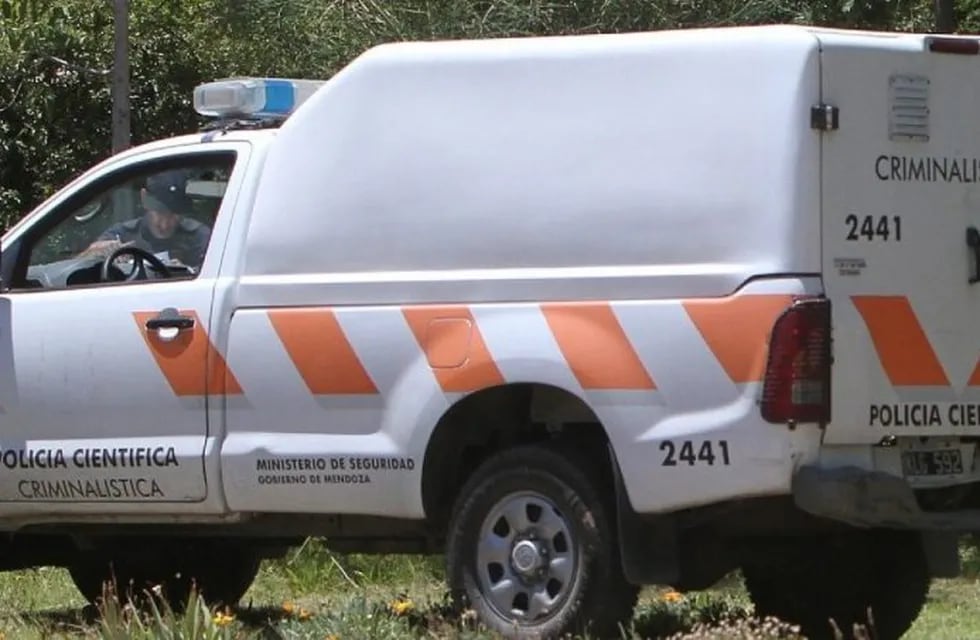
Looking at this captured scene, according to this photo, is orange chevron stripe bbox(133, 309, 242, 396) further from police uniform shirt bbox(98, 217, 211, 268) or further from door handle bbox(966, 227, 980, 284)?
door handle bbox(966, 227, 980, 284)

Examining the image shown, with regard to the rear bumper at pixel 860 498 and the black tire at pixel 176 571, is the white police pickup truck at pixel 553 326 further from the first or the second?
the black tire at pixel 176 571

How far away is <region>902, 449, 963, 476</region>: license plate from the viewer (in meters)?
6.68

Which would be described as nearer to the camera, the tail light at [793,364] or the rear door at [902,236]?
the tail light at [793,364]

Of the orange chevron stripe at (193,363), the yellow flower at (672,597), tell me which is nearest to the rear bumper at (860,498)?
the yellow flower at (672,597)

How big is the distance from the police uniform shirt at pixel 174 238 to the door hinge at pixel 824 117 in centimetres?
238

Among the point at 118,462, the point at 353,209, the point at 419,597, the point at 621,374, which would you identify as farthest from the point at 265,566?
the point at 621,374

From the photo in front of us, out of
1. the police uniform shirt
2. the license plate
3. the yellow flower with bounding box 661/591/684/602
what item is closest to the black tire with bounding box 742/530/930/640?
the license plate

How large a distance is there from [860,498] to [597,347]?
3.04 feet

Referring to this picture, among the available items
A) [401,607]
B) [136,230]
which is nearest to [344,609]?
[401,607]

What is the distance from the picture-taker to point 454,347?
6.84 meters

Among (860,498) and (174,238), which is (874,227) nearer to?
(860,498)

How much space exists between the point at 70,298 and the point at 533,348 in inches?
80.6

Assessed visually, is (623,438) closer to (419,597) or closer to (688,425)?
(688,425)

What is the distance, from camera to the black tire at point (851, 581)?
740 cm
